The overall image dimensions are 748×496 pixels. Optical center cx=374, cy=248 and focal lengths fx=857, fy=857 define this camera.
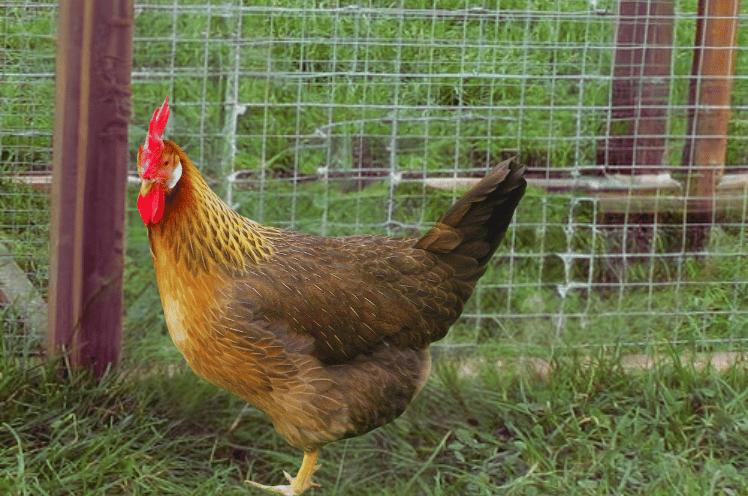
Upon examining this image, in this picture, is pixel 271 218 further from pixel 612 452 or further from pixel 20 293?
pixel 612 452

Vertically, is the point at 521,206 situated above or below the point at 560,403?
above

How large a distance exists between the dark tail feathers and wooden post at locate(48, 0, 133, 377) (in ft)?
3.96

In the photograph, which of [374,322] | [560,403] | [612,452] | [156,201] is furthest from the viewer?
[560,403]

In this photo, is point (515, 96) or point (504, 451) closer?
point (504, 451)

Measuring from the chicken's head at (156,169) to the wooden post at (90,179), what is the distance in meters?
0.76

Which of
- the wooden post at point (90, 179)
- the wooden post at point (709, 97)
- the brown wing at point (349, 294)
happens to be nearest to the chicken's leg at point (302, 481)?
the brown wing at point (349, 294)

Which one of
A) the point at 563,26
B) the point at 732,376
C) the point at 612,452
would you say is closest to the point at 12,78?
the point at 563,26

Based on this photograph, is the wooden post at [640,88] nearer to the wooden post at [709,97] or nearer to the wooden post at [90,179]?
the wooden post at [709,97]

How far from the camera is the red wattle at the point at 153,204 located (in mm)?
2494

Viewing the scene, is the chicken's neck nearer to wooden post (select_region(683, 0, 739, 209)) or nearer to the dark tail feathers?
the dark tail feathers

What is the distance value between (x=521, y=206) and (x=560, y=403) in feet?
2.95

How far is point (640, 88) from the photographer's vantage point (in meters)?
3.76

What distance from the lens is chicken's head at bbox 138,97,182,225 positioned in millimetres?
2447

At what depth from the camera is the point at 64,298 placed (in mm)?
3277
